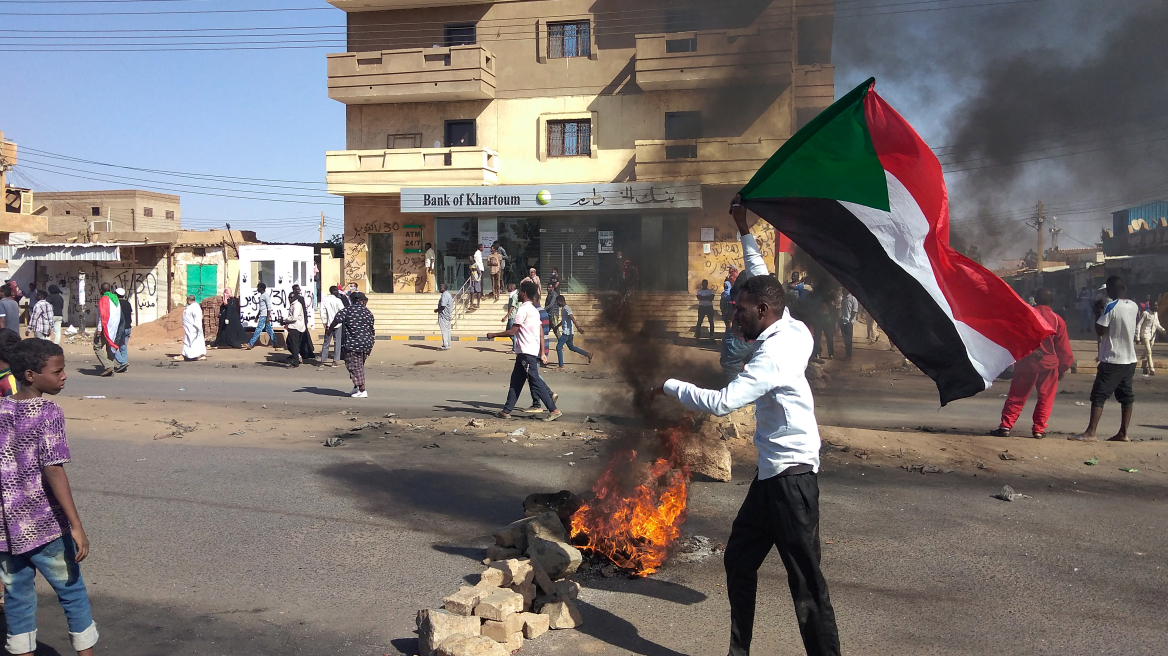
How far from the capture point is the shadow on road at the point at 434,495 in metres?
5.57

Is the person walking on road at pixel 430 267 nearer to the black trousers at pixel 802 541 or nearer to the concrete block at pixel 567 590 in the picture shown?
the concrete block at pixel 567 590

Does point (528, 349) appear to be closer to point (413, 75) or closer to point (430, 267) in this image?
point (430, 267)

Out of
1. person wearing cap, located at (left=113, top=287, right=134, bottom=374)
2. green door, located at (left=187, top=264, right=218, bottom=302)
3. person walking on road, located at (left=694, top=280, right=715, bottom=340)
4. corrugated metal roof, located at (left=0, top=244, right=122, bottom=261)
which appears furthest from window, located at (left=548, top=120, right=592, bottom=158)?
corrugated metal roof, located at (left=0, top=244, right=122, bottom=261)

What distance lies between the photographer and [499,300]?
902 inches

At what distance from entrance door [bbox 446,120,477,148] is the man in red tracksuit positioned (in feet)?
64.8

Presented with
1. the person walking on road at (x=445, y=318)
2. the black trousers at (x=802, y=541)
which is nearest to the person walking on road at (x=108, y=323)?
the person walking on road at (x=445, y=318)

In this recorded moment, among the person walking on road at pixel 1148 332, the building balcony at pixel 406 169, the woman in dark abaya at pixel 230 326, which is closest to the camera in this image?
the person walking on road at pixel 1148 332

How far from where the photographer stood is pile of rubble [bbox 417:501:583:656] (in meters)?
3.35

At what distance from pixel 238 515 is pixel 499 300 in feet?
57.1

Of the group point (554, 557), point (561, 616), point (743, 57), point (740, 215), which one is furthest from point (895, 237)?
point (743, 57)

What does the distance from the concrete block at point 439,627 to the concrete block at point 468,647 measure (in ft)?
0.15

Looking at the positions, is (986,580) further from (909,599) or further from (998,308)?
(998,308)

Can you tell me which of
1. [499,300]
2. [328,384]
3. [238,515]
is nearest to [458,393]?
[328,384]

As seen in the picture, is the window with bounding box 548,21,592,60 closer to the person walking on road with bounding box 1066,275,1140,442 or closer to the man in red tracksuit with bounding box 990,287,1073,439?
the man in red tracksuit with bounding box 990,287,1073,439
